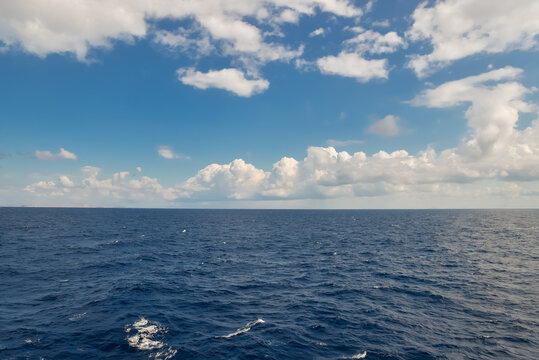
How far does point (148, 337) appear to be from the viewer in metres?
29.0

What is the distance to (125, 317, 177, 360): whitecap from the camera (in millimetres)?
26167

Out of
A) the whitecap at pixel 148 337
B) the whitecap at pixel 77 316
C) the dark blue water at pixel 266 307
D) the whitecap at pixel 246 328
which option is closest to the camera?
the whitecap at pixel 148 337

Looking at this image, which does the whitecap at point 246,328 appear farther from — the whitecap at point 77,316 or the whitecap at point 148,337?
the whitecap at point 77,316

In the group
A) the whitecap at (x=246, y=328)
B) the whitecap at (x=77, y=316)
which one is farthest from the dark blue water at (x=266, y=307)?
the whitecap at (x=77, y=316)

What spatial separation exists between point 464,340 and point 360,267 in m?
31.7

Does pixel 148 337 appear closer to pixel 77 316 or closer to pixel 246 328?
pixel 246 328

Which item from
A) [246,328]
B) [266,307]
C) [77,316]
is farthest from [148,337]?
[266,307]

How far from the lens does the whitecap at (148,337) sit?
26.2 meters

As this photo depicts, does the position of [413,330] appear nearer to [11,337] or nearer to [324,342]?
[324,342]

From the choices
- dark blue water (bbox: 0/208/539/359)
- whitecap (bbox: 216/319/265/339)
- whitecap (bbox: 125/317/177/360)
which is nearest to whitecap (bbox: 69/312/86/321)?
dark blue water (bbox: 0/208/539/359)

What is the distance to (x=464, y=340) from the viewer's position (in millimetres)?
29188

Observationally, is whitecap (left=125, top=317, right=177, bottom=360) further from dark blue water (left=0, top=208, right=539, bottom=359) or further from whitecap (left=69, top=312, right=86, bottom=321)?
whitecap (left=69, top=312, right=86, bottom=321)

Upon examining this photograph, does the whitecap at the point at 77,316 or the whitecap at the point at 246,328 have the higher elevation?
the whitecap at the point at 77,316

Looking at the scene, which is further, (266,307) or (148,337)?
(266,307)
